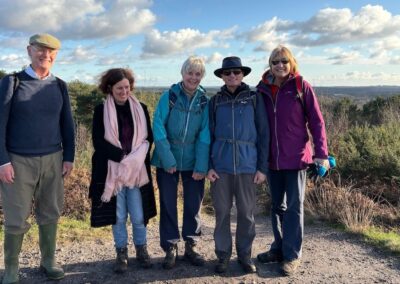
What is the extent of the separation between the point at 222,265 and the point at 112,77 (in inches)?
84.3

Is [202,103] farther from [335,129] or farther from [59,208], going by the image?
[335,129]

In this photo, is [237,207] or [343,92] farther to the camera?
[343,92]

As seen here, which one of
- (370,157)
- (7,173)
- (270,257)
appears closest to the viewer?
(7,173)

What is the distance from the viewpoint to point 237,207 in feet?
14.0

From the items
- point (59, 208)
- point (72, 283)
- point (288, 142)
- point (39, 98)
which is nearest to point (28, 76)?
point (39, 98)

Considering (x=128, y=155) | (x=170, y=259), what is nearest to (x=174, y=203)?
(x=170, y=259)

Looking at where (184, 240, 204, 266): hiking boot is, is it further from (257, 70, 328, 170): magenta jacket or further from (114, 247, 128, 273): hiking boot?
(257, 70, 328, 170): magenta jacket

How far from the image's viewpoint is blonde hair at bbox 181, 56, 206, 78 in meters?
4.07

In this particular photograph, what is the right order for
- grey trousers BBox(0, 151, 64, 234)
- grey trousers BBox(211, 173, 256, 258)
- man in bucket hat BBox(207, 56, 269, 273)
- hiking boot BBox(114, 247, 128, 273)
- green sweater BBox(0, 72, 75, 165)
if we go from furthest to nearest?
hiking boot BBox(114, 247, 128, 273) → grey trousers BBox(211, 173, 256, 258) → man in bucket hat BBox(207, 56, 269, 273) → grey trousers BBox(0, 151, 64, 234) → green sweater BBox(0, 72, 75, 165)

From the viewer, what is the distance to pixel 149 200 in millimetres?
4375

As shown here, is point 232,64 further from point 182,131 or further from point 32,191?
point 32,191

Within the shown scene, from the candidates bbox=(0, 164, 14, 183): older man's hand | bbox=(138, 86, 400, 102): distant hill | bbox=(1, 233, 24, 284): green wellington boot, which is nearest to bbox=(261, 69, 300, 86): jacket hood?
bbox=(138, 86, 400, 102): distant hill

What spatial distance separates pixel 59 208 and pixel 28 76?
1277mm

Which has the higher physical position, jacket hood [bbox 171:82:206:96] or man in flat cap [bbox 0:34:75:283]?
jacket hood [bbox 171:82:206:96]
